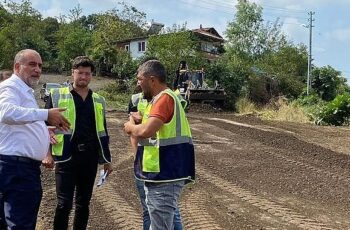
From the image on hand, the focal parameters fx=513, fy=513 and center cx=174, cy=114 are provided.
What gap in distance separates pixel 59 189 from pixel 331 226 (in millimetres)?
3510

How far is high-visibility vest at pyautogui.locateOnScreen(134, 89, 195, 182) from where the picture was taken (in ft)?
12.6

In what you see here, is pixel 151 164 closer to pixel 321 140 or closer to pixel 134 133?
pixel 134 133

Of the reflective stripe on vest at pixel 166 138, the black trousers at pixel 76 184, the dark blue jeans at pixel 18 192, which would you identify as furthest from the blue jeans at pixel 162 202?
the black trousers at pixel 76 184

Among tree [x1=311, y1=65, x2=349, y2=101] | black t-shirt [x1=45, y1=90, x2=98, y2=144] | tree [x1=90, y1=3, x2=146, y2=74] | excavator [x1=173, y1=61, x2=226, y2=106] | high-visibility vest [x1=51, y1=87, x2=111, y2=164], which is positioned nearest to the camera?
high-visibility vest [x1=51, y1=87, x2=111, y2=164]

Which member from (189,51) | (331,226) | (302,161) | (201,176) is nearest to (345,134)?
(302,161)

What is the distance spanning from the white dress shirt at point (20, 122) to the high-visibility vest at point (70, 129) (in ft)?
2.27

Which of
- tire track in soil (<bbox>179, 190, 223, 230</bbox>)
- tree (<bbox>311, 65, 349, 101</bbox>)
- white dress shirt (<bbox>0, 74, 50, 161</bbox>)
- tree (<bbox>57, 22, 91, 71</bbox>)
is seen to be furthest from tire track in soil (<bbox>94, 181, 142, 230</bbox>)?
tree (<bbox>57, 22, 91, 71</bbox>)

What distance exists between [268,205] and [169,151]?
3915 mm

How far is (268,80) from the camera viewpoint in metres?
40.4

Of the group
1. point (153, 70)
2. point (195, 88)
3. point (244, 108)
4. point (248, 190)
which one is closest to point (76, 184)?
point (153, 70)

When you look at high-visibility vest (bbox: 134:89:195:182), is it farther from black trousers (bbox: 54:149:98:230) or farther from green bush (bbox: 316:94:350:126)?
green bush (bbox: 316:94:350:126)

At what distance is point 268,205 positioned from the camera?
737cm

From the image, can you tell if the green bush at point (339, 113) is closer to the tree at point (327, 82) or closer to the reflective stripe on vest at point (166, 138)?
the tree at point (327, 82)

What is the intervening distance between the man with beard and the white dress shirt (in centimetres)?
74
